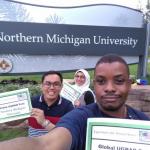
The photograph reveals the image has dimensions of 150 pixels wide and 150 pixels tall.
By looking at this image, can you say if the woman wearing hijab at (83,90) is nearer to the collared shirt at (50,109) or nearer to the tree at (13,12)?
the collared shirt at (50,109)

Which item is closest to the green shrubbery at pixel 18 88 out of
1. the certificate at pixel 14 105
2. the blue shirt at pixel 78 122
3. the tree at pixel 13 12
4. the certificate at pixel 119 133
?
the tree at pixel 13 12

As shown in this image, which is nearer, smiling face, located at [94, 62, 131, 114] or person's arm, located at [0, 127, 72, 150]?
person's arm, located at [0, 127, 72, 150]

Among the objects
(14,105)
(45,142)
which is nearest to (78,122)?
(45,142)

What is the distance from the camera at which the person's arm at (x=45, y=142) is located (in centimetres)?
129

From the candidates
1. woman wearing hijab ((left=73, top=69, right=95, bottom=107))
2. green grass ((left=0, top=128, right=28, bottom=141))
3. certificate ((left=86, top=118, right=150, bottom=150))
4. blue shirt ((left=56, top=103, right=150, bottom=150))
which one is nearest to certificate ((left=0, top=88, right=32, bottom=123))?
woman wearing hijab ((left=73, top=69, right=95, bottom=107))

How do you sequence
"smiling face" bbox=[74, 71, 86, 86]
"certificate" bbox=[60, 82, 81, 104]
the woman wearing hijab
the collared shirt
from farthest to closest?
1. "smiling face" bbox=[74, 71, 86, 86]
2. the woman wearing hijab
3. "certificate" bbox=[60, 82, 81, 104]
4. the collared shirt

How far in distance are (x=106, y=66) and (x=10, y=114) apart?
223 centimetres

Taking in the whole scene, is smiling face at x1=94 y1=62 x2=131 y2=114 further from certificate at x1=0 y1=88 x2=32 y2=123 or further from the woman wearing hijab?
the woman wearing hijab

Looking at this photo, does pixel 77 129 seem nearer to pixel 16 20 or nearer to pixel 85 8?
pixel 16 20

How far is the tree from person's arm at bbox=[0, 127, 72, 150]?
8.51 meters

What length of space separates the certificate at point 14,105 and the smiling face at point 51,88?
13.3 inches

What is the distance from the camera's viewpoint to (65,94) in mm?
5301

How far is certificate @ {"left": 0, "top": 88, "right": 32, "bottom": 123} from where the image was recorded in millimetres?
3893

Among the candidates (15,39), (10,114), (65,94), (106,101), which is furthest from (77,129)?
(15,39)
